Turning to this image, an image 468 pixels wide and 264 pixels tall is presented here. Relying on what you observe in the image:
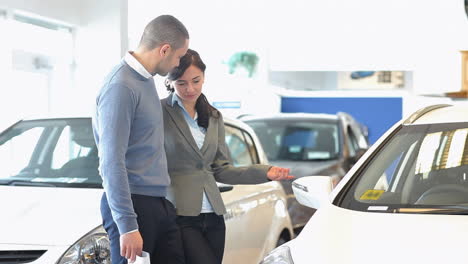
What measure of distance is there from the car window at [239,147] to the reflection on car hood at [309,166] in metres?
1.65

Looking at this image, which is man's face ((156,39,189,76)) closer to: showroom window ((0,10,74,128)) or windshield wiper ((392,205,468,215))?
windshield wiper ((392,205,468,215))

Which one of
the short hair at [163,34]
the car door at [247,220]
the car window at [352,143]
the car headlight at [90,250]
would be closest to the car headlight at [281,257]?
the car headlight at [90,250]

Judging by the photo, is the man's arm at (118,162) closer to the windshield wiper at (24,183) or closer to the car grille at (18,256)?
the car grille at (18,256)

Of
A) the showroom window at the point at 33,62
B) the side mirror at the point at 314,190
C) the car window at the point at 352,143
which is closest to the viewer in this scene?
the side mirror at the point at 314,190

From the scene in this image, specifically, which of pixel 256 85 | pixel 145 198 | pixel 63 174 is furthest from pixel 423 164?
pixel 256 85

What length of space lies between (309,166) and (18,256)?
505 centimetres

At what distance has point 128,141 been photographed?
9.21ft

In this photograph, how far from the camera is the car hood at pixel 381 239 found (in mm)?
2518

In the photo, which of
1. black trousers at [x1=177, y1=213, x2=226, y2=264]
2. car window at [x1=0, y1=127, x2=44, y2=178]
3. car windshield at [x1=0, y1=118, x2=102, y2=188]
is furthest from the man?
car window at [x1=0, y1=127, x2=44, y2=178]

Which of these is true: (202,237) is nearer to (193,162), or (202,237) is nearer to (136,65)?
(193,162)

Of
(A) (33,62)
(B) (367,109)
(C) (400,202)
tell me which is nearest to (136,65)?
(C) (400,202)

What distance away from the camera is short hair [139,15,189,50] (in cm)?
288

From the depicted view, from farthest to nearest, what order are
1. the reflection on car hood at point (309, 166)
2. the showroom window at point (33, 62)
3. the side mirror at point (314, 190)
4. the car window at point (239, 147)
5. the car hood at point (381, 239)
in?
1. the reflection on car hood at point (309, 166)
2. the showroom window at point (33, 62)
3. the car window at point (239, 147)
4. the side mirror at point (314, 190)
5. the car hood at point (381, 239)

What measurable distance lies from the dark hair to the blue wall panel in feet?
35.7
